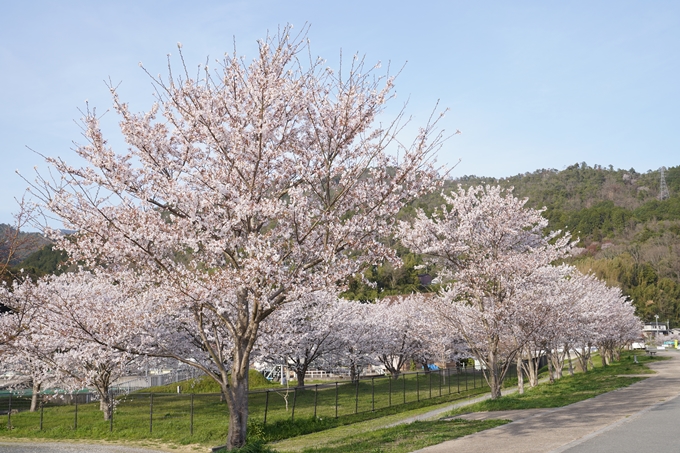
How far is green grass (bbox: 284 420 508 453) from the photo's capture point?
12.0 metres

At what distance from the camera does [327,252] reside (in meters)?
10.2

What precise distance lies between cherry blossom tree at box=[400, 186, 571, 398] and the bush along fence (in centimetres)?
588

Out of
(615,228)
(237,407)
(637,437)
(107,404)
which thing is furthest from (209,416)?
(615,228)

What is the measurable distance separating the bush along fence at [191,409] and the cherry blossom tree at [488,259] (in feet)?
19.3

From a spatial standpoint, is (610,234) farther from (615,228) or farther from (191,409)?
(191,409)

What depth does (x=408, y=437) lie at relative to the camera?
1320 cm

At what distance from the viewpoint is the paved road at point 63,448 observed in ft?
56.1

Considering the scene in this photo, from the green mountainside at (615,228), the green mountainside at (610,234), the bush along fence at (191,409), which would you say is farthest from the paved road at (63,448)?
the green mountainside at (615,228)

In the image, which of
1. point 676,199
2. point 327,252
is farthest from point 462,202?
point 676,199

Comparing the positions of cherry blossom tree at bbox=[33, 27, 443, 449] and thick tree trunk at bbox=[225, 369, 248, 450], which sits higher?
cherry blossom tree at bbox=[33, 27, 443, 449]

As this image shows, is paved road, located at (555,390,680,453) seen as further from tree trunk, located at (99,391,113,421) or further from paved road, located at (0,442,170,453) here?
tree trunk, located at (99,391,113,421)

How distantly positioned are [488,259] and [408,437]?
906cm

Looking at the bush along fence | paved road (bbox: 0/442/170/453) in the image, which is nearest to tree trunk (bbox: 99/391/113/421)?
the bush along fence

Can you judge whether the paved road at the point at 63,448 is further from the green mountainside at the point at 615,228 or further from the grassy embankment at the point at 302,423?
the green mountainside at the point at 615,228
